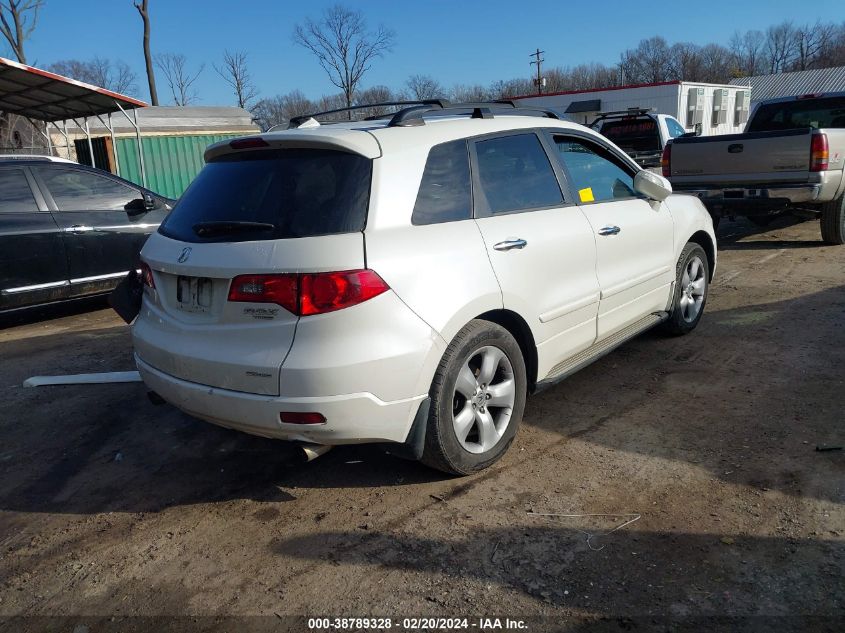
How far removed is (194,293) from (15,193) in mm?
4820

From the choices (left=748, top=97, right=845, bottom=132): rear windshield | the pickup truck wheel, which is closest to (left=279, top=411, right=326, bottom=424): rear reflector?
the pickup truck wheel

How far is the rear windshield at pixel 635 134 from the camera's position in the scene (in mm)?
13570

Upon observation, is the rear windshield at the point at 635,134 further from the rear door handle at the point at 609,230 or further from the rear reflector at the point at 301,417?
the rear reflector at the point at 301,417

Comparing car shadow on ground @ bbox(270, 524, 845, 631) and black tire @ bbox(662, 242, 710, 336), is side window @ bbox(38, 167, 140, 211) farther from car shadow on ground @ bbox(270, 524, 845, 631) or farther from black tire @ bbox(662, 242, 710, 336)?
black tire @ bbox(662, 242, 710, 336)

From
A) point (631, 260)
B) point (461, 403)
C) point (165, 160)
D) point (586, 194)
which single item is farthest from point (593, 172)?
point (165, 160)

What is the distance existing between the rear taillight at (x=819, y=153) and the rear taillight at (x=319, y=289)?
7.39 m

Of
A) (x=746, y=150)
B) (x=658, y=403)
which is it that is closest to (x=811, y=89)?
(x=746, y=150)

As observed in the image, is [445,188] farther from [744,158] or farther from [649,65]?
[649,65]

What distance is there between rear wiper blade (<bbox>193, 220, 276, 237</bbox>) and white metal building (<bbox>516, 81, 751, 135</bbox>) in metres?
23.6

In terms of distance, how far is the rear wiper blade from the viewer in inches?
117

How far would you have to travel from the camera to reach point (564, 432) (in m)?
3.92

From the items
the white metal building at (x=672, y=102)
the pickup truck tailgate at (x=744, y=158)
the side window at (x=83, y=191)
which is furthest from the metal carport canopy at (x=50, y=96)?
the white metal building at (x=672, y=102)

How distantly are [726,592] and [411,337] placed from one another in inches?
61.5

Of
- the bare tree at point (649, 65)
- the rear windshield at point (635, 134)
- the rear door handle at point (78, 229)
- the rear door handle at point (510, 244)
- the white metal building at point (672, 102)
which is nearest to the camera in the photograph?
→ the rear door handle at point (510, 244)
